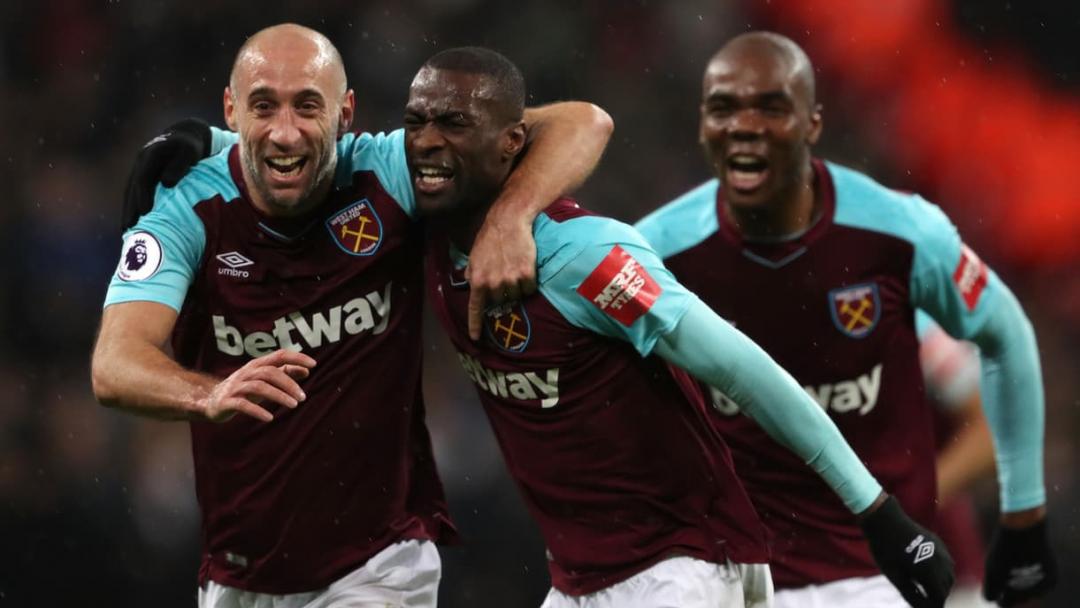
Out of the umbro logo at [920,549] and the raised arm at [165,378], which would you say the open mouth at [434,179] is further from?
the umbro logo at [920,549]

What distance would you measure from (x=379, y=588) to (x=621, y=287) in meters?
1.10

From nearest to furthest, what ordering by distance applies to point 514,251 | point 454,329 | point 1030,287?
point 514,251
point 454,329
point 1030,287

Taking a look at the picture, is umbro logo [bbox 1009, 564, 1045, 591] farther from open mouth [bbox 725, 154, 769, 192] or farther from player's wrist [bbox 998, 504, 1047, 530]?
open mouth [bbox 725, 154, 769, 192]

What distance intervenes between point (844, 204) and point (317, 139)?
5.59 feet

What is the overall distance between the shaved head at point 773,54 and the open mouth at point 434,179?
139 cm

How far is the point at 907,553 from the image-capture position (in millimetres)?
3930

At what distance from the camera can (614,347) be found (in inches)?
154

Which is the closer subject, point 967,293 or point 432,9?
point 967,293

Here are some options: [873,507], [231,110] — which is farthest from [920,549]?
[231,110]

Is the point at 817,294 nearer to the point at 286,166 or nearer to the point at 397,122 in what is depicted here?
the point at 286,166

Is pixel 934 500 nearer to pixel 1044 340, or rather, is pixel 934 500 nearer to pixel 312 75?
pixel 312 75

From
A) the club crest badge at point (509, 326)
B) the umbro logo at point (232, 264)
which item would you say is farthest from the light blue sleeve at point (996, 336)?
the umbro logo at point (232, 264)

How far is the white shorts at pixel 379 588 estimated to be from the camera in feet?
13.9

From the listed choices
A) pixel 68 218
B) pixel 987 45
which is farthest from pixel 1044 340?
pixel 68 218
